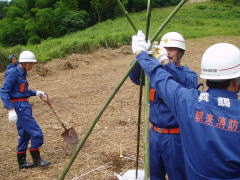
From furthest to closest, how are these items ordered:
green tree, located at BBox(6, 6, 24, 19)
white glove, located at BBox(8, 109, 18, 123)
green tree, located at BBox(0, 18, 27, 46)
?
green tree, located at BBox(6, 6, 24, 19) < green tree, located at BBox(0, 18, 27, 46) < white glove, located at BBox(8, 109, 18, 123)

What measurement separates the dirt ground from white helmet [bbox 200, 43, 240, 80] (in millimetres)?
2908

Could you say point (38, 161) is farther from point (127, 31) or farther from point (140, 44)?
point (127, 31)

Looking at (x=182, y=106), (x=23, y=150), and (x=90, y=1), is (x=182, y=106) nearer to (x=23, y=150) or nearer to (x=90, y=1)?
(x=23, y=150)

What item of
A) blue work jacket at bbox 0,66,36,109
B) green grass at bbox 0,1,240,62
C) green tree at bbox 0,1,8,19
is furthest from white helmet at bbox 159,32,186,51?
green tree at bbox 0,1,8,19

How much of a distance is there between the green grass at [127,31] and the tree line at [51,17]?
565 cm

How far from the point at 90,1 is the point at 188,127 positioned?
Result: 3877cm

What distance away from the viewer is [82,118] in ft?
24.3

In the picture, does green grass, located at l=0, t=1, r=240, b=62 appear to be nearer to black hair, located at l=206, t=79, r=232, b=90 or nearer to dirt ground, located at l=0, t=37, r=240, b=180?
dirt ground, located at l=0, t=37, r=240, b=180

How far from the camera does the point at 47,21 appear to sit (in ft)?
111

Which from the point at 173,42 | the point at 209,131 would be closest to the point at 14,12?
the point at 173,42

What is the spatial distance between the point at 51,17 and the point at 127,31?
15.9 m

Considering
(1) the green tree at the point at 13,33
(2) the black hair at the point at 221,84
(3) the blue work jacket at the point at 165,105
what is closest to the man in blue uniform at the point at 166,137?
(3) the blue work jacket at the point at 165,105

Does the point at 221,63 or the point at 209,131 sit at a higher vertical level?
the point at 221,63

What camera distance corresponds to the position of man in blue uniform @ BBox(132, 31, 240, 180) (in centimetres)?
196
